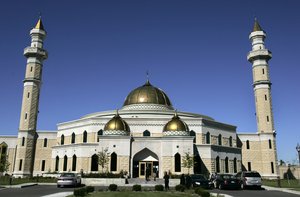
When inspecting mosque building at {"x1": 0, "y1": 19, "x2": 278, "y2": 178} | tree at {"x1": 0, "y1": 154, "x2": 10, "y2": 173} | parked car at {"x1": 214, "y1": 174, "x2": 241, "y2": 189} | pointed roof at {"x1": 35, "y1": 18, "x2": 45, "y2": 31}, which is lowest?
parked car at {"x1": 214, "y1": 174, "x2": 241, "y2": 189}

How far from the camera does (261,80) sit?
5422 centimetres

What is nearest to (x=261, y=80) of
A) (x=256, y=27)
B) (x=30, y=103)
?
(x=256, y=27)

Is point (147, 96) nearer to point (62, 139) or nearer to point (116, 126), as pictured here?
point (116, 126)

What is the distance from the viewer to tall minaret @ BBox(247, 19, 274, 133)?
52688 millimetres

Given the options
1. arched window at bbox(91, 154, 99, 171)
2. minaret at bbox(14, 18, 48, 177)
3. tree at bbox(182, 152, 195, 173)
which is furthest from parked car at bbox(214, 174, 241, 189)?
minaret at bbox(14, 18, 48, 177)

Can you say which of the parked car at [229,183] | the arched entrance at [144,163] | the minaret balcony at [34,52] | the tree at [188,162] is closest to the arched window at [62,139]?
the minaret balcony at [34,52]

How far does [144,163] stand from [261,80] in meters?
26.7

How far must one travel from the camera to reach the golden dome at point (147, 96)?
5397 centimetres

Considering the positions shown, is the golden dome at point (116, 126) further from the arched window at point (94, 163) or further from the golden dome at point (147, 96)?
the golden dome at point (147, 96)

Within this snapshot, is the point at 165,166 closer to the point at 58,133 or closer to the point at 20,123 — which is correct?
the point at 58,133

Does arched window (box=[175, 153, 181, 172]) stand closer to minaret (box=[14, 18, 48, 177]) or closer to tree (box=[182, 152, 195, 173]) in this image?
tree (box=[182, 152, 195, 173])

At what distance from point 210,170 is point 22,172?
30.1 meters

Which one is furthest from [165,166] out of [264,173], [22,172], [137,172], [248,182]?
[22,172]

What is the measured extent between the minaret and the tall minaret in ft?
127
